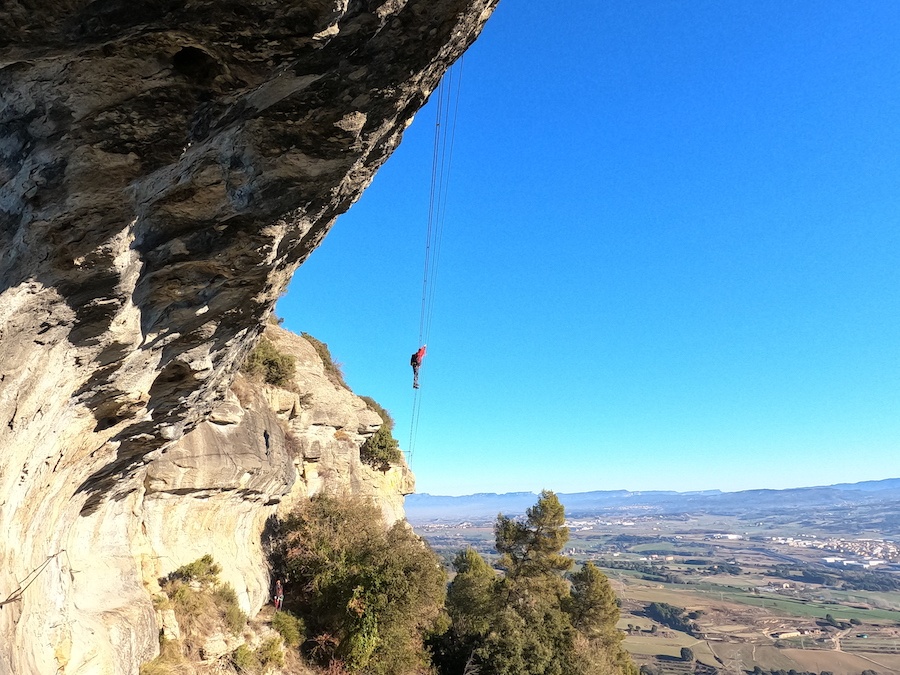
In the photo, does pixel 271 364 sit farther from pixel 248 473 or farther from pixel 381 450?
pixel 381 450

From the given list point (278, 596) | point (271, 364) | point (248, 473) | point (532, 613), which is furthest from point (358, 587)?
point (271, 364)

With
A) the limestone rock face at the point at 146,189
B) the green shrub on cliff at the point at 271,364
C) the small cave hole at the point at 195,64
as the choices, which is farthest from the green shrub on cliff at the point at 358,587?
the small cave hole at the point at 195,64

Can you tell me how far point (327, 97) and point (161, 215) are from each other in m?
2.63

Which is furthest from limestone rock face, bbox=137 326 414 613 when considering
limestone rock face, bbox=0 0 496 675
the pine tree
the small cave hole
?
the small cave hole

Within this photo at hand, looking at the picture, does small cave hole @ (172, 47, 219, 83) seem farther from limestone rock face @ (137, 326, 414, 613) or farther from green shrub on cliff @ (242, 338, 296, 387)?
green shrub on cliff @ (242, 338, 296, 387)

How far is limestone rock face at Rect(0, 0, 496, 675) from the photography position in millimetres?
4617

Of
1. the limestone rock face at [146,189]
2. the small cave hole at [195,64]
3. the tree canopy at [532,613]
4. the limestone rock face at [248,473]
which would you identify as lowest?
the tree canopy at [532,613]

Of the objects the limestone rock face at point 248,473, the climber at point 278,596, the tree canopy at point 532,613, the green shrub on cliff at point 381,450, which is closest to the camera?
the limestone rock face at point 248,473

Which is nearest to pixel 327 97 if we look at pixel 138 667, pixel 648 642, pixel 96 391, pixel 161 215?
pixel 161 215

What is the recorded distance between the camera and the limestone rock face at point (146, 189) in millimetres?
4617

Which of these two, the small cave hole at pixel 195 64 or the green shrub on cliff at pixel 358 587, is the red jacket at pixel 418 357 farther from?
the small cave hole at pixel 195 64

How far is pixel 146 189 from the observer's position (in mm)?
5684

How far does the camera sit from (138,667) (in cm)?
1166

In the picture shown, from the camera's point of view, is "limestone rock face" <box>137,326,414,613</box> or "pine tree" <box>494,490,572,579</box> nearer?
"limestone rock face" <box>137,326,414,613</box>
